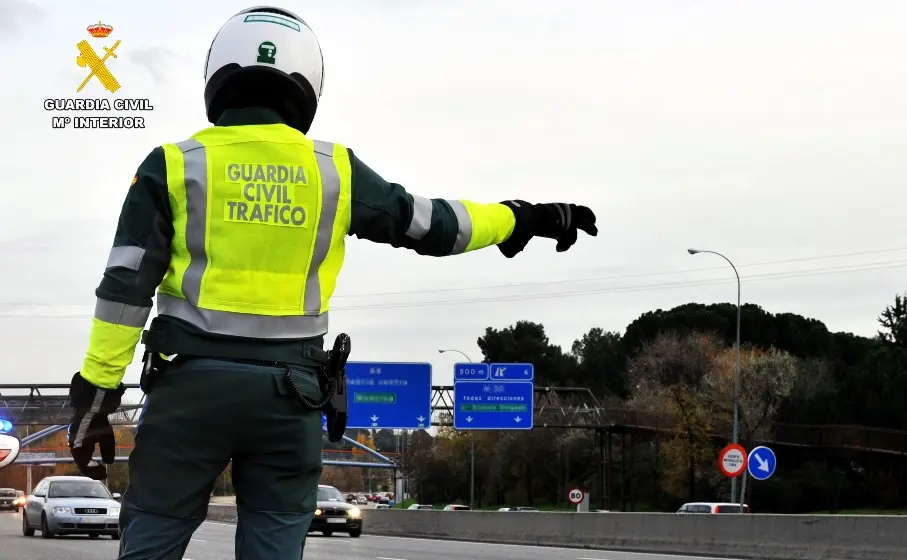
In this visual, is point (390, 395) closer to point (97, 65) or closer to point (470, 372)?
point (470, 372)

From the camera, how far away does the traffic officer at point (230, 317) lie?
3.72 meters

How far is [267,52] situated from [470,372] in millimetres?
43326

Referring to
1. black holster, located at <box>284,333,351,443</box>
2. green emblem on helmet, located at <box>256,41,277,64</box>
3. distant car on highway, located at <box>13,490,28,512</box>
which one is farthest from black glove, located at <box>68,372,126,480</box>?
distant car on highway, located at <box>13,490,28,512</box>

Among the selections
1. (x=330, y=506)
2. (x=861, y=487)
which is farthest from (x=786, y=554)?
(x=861, y=487)

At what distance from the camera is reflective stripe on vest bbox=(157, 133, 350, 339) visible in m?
3.82

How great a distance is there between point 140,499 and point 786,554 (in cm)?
1935

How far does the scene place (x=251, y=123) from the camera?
4.08 m

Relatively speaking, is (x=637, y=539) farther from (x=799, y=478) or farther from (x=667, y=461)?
(x=667, y=461)

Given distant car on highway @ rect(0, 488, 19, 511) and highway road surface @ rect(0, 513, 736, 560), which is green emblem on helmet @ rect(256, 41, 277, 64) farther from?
distant car on highway @ rect(0, 488, 19, 511)

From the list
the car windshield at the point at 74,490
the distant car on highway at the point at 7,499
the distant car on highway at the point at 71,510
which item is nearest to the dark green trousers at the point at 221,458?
the distant car on highway at the point at 71,510

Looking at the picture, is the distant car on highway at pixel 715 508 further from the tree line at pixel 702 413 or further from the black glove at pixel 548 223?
the black glove at pixel 548 223

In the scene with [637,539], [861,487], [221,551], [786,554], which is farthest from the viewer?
[861,487]

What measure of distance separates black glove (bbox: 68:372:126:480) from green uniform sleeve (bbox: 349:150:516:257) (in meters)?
0.79

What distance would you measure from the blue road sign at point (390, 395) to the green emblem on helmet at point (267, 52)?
38.0 m
